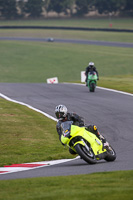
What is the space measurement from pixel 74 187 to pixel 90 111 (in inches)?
465

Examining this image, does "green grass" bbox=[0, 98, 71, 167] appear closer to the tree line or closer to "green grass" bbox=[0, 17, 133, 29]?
"green grass" bbox=[0, 17, 133, 29]

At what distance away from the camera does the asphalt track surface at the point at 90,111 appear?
10.0 metres

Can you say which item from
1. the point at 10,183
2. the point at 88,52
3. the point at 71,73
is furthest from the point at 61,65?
the point at 10,183

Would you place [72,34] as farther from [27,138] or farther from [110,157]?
[110,157]

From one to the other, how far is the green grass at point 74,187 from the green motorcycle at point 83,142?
1410mm

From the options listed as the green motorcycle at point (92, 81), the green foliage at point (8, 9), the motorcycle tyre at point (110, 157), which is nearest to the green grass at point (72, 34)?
the green foliage at point (8, 9)

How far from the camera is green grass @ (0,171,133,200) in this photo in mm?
6984

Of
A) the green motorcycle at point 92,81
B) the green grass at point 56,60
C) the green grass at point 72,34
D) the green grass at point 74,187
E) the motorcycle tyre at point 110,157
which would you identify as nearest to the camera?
the green grass at point 74,187

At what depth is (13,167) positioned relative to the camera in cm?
1096

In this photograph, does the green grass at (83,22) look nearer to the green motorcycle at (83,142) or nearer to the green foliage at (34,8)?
the green foliage at (34,8)

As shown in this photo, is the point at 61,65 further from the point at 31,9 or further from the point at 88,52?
the point at 31,9

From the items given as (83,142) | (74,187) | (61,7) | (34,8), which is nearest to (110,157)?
(83,142)

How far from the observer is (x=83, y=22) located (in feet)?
322

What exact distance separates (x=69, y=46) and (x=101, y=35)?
11473 millimetres
